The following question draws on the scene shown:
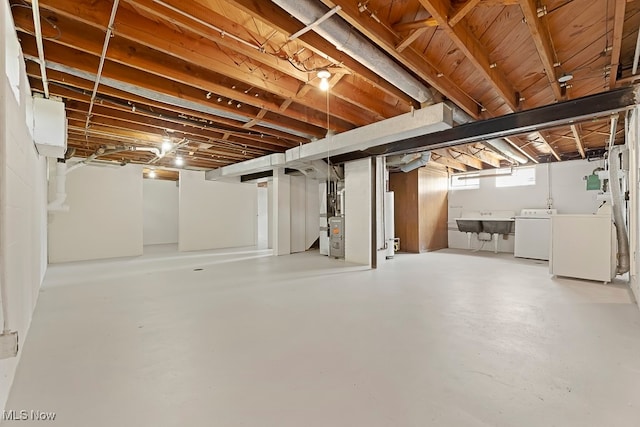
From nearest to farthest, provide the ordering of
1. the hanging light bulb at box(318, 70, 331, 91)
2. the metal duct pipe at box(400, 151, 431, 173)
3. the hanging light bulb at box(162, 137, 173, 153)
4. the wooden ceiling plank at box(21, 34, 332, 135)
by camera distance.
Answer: the wooden ceiling plank at box(21, 34, 332, 135) < the hanging light bulb at box(318, 70, 331, 91) < the hanging light bulb at box(162, 137, 173, 153) < the metal duct pipe at box(400, 151, 431, 173)

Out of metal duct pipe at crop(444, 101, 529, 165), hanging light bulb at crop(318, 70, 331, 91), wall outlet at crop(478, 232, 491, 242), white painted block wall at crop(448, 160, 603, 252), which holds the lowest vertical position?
wall outlet at crop(478, 232, 491, 242)

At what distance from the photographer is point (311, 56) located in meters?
2.83

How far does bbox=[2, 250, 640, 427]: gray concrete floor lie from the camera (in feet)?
4.68

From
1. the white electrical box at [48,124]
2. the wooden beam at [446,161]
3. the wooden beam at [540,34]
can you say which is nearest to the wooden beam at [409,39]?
the wooden beam at [540,34]

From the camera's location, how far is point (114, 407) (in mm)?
1456

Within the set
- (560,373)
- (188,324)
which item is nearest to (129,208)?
(188,324)

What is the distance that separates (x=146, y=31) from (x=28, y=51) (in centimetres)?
115

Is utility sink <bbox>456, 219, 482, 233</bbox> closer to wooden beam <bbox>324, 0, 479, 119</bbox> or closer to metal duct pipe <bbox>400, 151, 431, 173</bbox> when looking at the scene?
metal duct pipe <bbox>400, 151, 431, 173</bbox>

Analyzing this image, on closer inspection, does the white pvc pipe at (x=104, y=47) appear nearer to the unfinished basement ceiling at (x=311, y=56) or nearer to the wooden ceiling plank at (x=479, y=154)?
the unfinished basement ceiling at (x=311, y=56)

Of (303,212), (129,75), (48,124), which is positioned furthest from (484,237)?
(48,124)

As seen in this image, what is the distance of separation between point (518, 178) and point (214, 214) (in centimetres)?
824

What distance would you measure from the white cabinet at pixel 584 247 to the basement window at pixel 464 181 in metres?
3.70

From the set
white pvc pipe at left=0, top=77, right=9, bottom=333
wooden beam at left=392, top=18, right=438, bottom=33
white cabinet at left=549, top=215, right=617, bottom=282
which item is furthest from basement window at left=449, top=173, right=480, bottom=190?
white pvc pipe at left=0, top=77, right=9, bottom=333

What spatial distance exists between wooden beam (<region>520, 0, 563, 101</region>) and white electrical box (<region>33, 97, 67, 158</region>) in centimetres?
432
